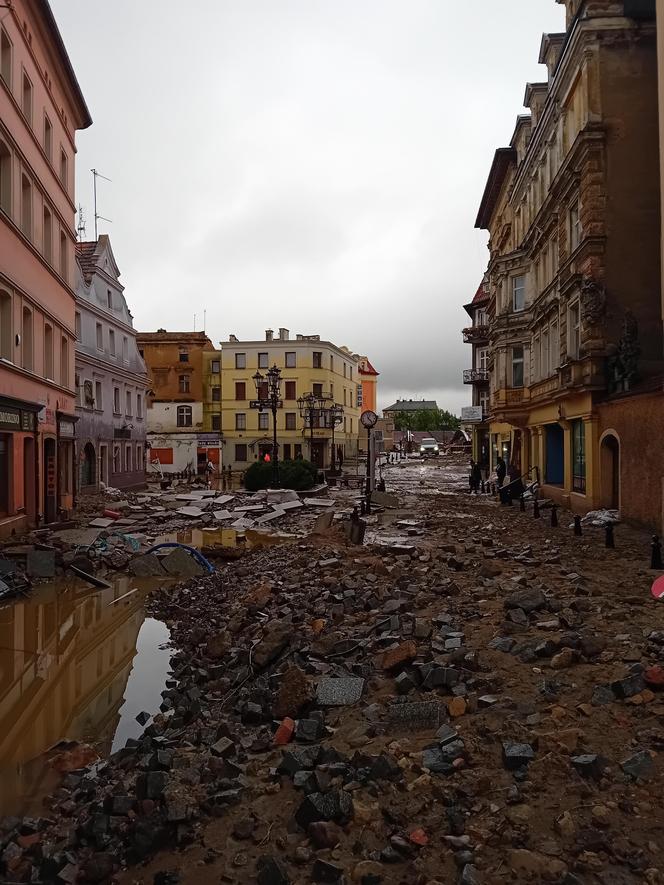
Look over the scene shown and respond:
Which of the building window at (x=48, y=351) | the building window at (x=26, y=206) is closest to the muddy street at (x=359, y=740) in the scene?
the building window at (x=48, y=351)

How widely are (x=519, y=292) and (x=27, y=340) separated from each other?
2103 centimetres

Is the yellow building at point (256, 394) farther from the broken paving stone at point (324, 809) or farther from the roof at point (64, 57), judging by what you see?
the broken paving stone at point (324, 809)

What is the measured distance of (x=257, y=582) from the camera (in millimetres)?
11164

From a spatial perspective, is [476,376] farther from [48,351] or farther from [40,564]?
[40,564]

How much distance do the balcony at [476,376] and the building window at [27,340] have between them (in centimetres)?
3584

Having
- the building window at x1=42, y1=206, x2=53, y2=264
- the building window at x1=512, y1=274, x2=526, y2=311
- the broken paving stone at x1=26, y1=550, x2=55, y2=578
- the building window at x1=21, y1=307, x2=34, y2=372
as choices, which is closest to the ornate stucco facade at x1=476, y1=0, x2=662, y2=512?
the building window at x1=512, y1=274, x2=526, y2=311

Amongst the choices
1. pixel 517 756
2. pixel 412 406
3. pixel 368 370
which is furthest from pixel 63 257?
pixel 412 406

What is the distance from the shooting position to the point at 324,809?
3900 mm

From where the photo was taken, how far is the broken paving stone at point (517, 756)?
4.20m

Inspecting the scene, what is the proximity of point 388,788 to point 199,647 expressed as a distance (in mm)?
4388

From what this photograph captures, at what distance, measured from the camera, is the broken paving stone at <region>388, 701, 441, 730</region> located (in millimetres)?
4945

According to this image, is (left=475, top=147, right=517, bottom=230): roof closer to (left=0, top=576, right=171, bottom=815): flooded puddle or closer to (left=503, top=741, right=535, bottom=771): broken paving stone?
(left=0, top=576, right=171, bottom=815): flooded puddle

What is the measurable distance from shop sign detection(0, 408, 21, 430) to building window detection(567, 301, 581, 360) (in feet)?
53.7

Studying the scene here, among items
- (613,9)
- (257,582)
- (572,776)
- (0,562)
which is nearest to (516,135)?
(613,9)
